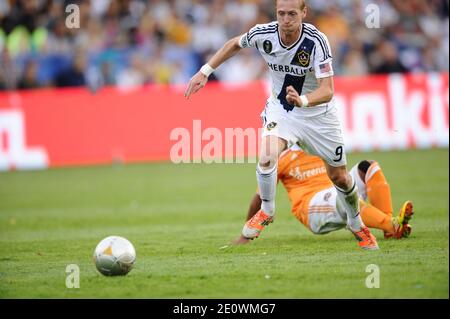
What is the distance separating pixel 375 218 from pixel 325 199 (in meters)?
0.61

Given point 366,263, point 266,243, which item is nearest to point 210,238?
point 266,243

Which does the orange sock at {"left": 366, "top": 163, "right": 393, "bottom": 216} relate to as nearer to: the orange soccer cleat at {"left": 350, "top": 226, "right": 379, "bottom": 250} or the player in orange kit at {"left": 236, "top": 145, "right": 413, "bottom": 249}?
the player in orange kit at {"left": 236, "top": 145, "right": 413, "bottom": 249}

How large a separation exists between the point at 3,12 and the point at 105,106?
464 centimetres

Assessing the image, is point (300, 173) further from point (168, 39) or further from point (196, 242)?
point (168, 39)

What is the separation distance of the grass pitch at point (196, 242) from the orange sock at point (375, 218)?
0.88ft

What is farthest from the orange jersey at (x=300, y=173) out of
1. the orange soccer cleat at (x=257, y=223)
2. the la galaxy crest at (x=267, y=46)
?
the la galaxy crest at (x=267, y=46)

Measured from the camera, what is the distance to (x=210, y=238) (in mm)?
10797

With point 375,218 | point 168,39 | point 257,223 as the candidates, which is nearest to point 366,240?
point 375,218

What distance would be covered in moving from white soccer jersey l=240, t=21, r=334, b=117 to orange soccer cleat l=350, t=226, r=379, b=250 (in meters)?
1.38

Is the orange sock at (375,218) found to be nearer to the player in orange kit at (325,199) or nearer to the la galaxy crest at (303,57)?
the player in orange kit at (325,199)

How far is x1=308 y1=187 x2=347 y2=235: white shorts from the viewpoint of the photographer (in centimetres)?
970

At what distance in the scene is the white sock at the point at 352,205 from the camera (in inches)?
361

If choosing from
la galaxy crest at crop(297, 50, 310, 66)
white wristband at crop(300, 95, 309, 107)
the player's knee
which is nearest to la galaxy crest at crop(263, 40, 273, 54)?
la galaxy crest at crop(297, 50, 310, 66)
